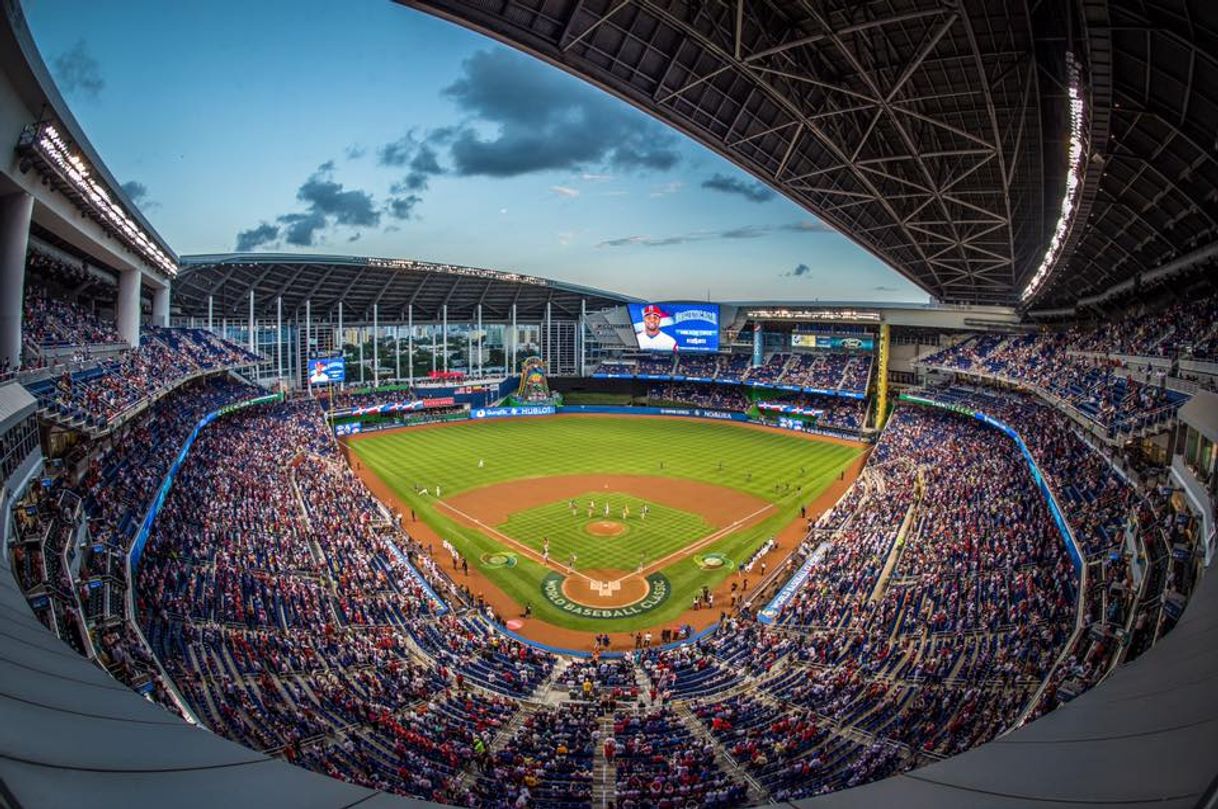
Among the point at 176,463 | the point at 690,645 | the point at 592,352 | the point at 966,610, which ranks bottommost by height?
the point at 690,645

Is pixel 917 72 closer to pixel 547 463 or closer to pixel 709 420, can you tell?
pixel 547 463

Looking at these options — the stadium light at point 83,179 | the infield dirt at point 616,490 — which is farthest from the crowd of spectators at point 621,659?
the stadium light at point 83,179

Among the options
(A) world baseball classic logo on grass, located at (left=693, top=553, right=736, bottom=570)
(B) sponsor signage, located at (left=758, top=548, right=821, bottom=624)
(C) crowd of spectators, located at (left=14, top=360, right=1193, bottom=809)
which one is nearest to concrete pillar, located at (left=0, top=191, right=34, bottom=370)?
(C) crowd of spectators, located at (left=14, top=360, right=1193, bottom=809)

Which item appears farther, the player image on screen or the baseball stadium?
the player image on screen

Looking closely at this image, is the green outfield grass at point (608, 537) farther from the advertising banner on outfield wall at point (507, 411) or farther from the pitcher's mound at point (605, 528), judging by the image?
the advertising banner on outfield wall at point (507, 411)

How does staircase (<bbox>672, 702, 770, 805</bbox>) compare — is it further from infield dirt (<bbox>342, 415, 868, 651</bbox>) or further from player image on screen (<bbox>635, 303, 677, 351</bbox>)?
player image on screen (<bbox>635, 303, 677, 351</bbox>)

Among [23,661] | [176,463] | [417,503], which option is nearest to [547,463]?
[417,503]

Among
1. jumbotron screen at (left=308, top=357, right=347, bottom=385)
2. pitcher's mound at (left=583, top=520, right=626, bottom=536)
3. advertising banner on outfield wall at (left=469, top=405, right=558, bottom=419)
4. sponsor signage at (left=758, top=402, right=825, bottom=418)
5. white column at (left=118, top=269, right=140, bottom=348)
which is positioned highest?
white column at (left=118, top=269, right=140, bottom=348)
